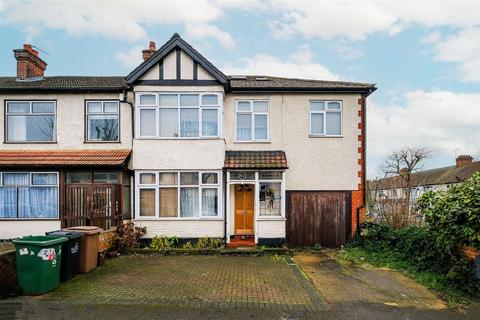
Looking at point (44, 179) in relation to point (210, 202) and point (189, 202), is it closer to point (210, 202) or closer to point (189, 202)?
point (189, 202)

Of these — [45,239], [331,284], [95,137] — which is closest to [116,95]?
[95,137]

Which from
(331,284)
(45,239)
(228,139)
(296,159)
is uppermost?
(228,139)

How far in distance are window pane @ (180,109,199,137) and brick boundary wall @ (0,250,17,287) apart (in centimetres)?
670

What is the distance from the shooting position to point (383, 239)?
11219 millimetres

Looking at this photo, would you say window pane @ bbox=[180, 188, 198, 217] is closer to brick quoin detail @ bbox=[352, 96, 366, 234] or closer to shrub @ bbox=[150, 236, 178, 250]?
shrub @ bbox=[150, 236, 178, 250]

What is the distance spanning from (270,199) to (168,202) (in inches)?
155

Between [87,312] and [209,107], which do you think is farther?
[209,107]

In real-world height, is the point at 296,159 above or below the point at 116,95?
below

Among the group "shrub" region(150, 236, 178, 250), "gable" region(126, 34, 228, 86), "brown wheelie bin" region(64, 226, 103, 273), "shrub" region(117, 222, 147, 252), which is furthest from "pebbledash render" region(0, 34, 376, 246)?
"brown wheelie bin" region(64, 226, 103, 273)

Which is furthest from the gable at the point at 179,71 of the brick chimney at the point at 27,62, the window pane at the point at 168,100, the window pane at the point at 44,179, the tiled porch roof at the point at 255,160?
the brick chimney at the point at 27,62

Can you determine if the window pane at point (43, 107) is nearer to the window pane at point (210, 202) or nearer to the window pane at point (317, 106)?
the window pane at point (210, 202)

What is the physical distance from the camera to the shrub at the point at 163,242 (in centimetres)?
1148

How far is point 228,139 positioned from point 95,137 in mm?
5287

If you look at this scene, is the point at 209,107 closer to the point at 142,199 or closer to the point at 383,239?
the point at 142,199
